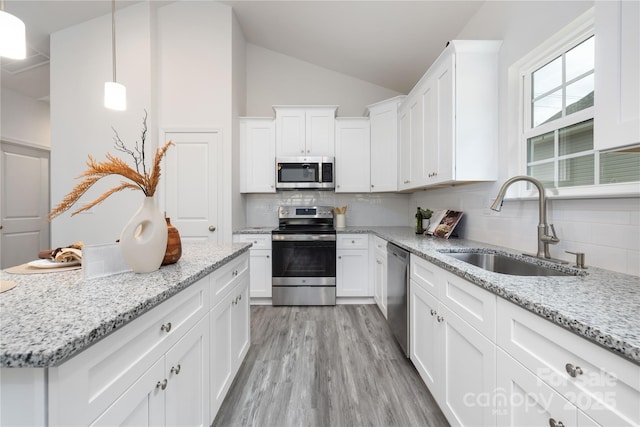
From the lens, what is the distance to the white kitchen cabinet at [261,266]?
3189 millimetres

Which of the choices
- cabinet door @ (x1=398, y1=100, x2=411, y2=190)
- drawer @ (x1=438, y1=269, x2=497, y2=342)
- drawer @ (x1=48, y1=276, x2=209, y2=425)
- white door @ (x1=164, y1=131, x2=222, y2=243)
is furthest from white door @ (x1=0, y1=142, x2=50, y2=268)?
drawer @ (x1=438, y1=269, x2=497, y2=342)

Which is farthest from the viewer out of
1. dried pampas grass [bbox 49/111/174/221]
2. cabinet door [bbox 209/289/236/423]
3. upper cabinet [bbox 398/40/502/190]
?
upper cabinet [bbox 398/40/502/190]

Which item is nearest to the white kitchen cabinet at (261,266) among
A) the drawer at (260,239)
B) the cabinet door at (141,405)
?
the drawer at (260,239)

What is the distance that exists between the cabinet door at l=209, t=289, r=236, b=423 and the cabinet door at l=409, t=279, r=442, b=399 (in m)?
1.20

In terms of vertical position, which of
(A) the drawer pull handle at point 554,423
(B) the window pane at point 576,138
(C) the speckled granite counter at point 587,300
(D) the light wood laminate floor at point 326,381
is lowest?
(D) the light wood laminate floor at point 326,381

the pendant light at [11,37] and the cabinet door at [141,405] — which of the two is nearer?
the cabinet door at [141,405]

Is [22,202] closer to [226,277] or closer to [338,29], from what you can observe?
[226,277]

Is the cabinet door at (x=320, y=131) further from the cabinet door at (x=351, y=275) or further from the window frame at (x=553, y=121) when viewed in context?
the window frame at (x=553, y=121)

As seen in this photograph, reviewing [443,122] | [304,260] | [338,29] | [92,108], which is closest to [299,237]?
[304,260]

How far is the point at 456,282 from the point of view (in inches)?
51.8

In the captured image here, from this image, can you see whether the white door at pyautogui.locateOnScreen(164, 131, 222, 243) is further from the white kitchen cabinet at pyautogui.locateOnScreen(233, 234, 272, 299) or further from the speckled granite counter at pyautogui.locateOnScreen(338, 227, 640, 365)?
the speckled granite counter at pyautogui.locateOnScreen(338, 227, 640, 365)

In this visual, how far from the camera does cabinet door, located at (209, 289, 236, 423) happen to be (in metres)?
1.34

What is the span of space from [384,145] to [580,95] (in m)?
2.04

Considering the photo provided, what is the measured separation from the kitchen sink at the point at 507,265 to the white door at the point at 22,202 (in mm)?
5224
